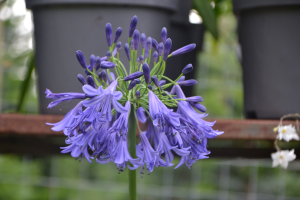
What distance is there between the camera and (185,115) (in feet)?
1.33

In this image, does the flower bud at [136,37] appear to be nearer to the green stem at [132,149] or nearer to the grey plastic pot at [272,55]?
the green stem at [132,149]

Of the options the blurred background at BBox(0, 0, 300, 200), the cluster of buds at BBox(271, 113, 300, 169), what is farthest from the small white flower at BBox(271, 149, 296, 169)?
the blurred background at BBox(0, 0, 300, 200)

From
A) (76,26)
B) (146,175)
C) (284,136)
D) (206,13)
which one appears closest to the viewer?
(284,136)

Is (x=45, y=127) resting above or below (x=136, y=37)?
below

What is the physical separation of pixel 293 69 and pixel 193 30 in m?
0.36

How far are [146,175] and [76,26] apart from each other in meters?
1.75

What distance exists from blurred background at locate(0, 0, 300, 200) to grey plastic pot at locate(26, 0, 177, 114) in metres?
1.10

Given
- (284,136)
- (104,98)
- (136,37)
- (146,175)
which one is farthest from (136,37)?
(146,175)

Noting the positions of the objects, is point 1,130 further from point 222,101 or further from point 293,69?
point 222,101

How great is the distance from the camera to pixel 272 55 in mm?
691

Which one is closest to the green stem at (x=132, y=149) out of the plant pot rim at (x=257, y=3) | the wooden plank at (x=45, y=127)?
the wooden plank at (x=45, y=127)

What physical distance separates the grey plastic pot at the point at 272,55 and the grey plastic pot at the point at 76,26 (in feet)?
0.69

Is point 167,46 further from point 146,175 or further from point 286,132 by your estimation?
point 146,175

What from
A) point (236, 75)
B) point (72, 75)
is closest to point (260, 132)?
point (72, 75)
